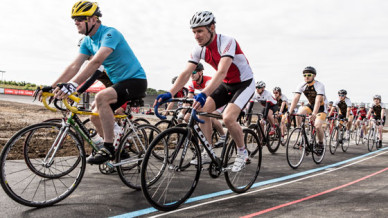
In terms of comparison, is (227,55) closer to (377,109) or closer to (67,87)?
(67,87)

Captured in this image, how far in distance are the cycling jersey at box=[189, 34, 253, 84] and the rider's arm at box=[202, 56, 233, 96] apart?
10 cm

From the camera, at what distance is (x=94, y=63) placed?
352 cm

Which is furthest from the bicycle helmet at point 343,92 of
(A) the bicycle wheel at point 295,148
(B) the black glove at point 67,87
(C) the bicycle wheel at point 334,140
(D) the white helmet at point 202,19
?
(B) the black glove at point 67,87

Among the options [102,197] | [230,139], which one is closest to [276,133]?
[230,139]

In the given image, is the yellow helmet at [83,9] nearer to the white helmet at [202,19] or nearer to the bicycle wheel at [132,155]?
the white helmet at [202,19]

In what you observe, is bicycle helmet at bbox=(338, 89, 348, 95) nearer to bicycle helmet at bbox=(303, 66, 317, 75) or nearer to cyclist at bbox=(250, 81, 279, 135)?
cyclist at bbox=(250, 81, 279, 135)

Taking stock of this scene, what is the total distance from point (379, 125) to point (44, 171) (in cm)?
1237

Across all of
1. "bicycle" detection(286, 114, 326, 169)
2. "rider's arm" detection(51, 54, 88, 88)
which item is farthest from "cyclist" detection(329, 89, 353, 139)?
"rider's arm" detection(51, 54, 88, 88)

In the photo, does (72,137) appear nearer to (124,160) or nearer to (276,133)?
(124,160)

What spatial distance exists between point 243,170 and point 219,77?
4.87 ft

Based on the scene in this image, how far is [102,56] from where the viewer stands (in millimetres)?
3568

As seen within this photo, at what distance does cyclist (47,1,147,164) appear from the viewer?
3619 mm

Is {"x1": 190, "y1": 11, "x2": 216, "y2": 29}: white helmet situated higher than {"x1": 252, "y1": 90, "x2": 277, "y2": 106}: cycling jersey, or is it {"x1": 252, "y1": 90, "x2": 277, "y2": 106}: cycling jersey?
{"x1": 190, "y1": 11, "x2": 216, "y2": 29}: white helmet

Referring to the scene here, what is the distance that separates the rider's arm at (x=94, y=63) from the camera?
3.52 meters
